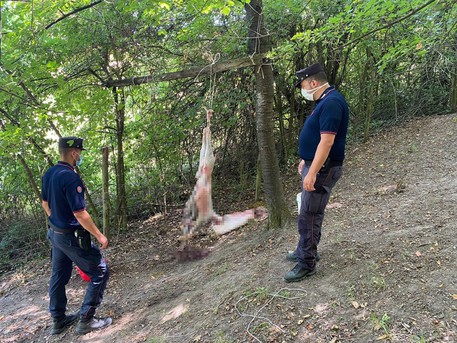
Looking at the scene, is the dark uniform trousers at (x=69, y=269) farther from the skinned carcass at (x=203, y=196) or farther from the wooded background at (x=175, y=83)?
the wooded background at (x=175, y=83)

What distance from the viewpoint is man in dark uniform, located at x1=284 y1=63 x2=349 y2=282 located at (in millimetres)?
2633

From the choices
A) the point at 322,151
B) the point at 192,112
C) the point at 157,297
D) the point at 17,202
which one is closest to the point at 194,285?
the point at 157,297

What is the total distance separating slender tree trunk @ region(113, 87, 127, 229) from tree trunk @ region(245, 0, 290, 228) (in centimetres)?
248

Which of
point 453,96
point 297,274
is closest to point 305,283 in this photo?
point 297,274

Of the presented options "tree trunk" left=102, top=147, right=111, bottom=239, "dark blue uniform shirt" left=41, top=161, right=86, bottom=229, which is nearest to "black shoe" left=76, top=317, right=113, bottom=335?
"dark blue uniform shirt" left=41, top=161, right=86, bottom=229

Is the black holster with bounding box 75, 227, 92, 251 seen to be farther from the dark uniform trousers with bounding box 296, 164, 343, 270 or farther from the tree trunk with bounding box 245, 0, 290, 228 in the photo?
the tree trunk with bounding box 245, 0, 290, 228

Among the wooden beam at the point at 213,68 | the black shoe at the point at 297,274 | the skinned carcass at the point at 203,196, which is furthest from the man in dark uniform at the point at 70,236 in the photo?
the black shoe at the point at 297,274

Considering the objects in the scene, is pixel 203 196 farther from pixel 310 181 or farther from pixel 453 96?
pixel 453 96

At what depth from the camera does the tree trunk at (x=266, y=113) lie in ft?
13.6

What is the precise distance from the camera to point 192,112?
615cm

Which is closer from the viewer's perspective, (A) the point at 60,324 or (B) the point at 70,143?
(B) the point at 70,143

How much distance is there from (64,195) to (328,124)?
98.0 inches

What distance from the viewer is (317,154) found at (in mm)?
2654

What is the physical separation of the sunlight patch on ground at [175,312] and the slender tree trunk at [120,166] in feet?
11.3
